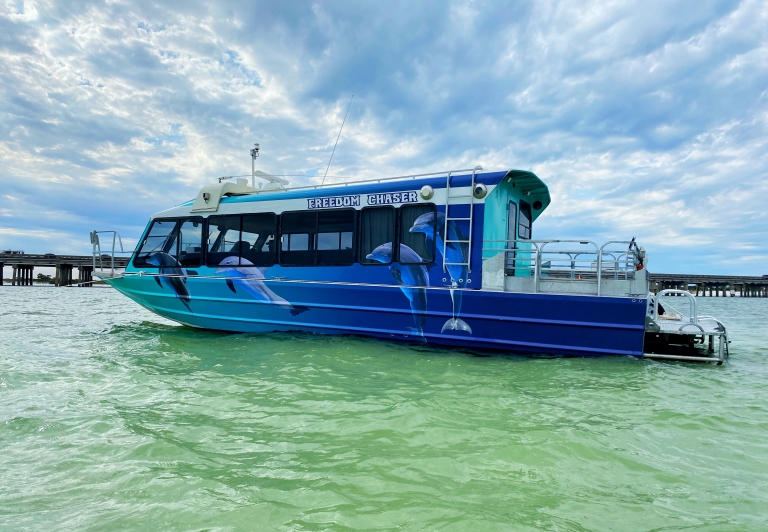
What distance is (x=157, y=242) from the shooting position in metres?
10.7

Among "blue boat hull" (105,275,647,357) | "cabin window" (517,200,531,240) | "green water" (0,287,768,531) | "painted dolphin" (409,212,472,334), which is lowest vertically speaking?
"green water" (0,287,768,531)

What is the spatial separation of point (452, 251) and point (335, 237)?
2378 millimetres

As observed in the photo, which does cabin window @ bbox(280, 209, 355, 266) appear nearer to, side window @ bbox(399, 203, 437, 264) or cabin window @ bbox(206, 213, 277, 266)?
cabin window @ bbox(206, 213, 277, 266)

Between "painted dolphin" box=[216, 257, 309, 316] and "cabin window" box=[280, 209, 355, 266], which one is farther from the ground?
"cabin window" box=[280, 209, 355, 266]

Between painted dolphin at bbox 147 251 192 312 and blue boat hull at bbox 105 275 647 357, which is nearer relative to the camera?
blue boat hull at bbox 105 275 647 357

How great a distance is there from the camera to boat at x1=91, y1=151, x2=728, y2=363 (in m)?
7.04

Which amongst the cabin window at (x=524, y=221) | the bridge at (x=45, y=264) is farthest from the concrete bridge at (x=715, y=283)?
the bridge at (x=45, y=264)

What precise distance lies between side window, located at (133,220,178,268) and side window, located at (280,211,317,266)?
10.1 feet

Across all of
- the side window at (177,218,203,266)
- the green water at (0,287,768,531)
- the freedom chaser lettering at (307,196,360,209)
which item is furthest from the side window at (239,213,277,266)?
the green water at (0,287,768,531)

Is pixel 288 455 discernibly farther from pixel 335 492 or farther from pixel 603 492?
pixel 603 492

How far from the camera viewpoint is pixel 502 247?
799 cm

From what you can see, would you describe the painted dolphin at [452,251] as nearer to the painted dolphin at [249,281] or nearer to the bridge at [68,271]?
the painted dolphin at [249,281]

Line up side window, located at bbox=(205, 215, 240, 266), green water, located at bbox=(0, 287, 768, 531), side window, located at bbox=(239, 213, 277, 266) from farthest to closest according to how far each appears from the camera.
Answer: side window, located at bbox=(205, 215, 240, 266) < side window, located at bbox=(239, 213, 277, 266) < green water, located at bbox=(0, 287, 768, 531)

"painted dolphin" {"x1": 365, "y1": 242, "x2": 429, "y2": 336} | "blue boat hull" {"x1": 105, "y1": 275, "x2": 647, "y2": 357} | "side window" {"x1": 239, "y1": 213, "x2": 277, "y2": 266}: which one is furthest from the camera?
"side window" {"x1": 239, "y1": 213, "x2": 277, "y2": 266}
